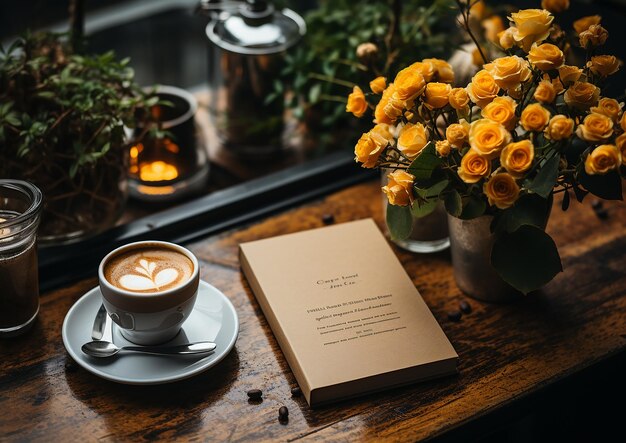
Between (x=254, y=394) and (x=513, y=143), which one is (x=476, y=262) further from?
(x=254, y=394)

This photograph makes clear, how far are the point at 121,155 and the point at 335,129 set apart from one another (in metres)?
0.50

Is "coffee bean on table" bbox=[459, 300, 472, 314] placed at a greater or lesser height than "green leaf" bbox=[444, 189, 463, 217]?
lesser

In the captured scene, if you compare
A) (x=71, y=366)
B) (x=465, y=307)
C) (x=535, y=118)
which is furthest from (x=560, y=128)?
(x=71, y=366)

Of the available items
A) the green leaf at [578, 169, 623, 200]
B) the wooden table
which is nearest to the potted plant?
the wooden table

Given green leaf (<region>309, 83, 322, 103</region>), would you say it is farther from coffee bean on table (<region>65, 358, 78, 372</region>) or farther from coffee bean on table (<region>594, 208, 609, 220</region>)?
coffee bean on table (<region>65, 358, 78, 372</region>)

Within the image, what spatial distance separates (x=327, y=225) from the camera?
52.9 inches

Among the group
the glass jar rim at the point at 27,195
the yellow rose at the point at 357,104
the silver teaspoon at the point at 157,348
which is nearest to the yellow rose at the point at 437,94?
the yellow rose at the point at 357,104

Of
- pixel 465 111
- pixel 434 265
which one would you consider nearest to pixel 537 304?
pixel 434 265

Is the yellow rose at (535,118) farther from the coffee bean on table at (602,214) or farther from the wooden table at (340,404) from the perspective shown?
the coffee bean on table at (602,214)

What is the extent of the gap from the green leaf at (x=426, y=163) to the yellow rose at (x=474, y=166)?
0.06 m

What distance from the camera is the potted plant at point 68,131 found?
46.1 inches

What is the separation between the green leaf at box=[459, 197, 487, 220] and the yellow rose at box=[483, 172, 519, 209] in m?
0.05

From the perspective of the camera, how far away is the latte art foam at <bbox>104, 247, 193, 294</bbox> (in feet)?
3.27

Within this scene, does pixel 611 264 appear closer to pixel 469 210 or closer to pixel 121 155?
pixel 469 210
